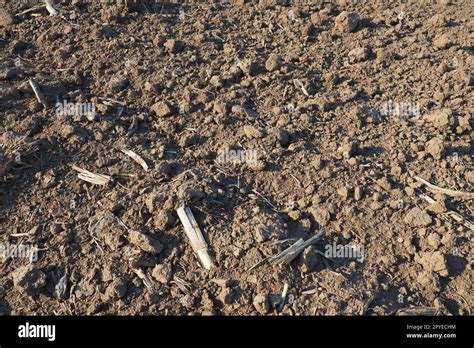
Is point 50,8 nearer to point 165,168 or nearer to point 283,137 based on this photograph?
point 165,168

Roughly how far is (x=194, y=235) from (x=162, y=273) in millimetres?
362

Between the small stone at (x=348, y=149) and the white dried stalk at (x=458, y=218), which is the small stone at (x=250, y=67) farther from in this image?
the white dried stalk at (x=458, y=218)

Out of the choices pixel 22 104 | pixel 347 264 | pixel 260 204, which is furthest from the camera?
pixel 22 104

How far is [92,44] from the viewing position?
452 centimetres

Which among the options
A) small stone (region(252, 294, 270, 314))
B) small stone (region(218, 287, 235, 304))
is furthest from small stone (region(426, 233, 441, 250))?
small stone (region(218, 287, 235, 304))

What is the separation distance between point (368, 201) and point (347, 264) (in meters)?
0.58

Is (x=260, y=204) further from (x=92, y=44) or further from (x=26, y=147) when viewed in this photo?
(x=92, y=44)

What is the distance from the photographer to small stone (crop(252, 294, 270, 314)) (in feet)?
9.61

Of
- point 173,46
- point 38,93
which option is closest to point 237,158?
point 173,46

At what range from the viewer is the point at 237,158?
368 cm

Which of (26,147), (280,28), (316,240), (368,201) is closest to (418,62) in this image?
(280,28)

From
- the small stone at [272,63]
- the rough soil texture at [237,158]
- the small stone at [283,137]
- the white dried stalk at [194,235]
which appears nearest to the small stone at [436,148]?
the rough soil texture at [237,158]

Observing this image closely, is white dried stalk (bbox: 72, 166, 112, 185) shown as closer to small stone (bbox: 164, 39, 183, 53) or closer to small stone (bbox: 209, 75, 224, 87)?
small stone (bbox: 209, 75, 224, 87)

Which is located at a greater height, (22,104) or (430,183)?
(22,104)
